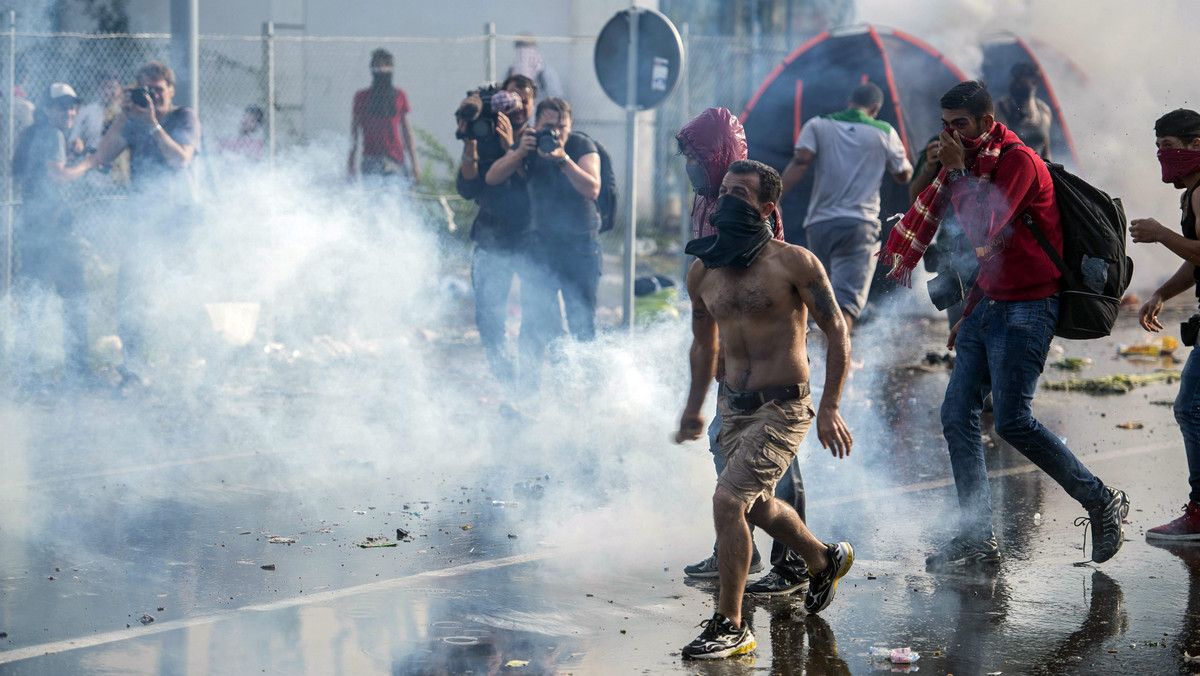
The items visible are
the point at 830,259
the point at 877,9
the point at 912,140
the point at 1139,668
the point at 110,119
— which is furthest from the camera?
the point at 877,9

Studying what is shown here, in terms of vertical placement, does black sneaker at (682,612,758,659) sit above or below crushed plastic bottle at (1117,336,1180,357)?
below

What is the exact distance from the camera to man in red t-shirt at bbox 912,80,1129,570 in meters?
4.47

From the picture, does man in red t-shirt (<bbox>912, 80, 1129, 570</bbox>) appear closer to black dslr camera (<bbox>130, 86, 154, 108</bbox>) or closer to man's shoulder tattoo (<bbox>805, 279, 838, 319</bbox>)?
man's shoulder tattoo (<bbox>805, 279, 838, 319</bbox>)

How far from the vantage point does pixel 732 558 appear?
381 centimetres

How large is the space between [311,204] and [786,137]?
445cm

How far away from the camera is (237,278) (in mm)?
9023

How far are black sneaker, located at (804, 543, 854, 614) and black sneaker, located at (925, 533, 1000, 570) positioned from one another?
704 millimetres

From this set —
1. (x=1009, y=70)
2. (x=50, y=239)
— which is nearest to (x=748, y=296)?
(x=50, y=239)

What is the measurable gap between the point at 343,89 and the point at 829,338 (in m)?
10.1

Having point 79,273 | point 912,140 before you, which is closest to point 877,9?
point 912,140

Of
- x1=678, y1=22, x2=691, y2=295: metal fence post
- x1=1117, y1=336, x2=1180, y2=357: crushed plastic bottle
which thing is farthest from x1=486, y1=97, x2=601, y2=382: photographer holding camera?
x1=1117, y1=336, x2=1180, y2=357: crushed plastic bottle

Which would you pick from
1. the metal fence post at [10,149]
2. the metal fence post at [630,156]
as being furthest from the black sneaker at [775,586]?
the metal fence post at [10,149]

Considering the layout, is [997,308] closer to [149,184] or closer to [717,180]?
[717,180]

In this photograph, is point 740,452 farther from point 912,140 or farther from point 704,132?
point 912,140
